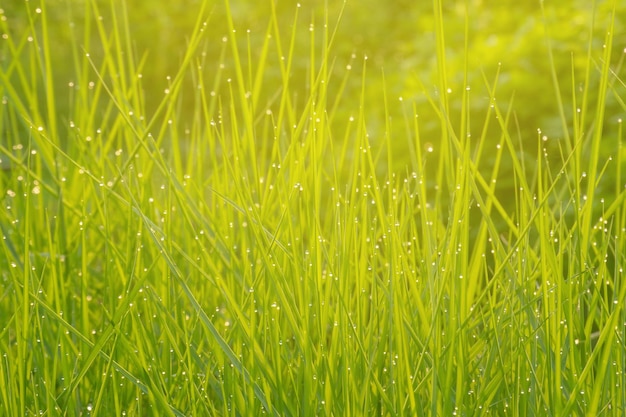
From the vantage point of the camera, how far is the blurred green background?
3059 mm

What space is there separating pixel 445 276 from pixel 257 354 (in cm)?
34

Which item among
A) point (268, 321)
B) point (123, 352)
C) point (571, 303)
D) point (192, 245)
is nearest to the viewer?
point (571, 303)

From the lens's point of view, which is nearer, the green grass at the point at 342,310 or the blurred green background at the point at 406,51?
the green grass at the point at 342,310

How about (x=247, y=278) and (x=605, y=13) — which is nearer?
(x=247, y=278)

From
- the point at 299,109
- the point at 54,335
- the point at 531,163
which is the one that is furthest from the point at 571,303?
the point at 299,109

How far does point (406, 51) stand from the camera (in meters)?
5.33

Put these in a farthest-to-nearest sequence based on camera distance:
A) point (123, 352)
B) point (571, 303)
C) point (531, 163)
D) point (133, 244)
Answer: point (531, 163) → point (133, 244) → point (123, 352) → point (571, 303)

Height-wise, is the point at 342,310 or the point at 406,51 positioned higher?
the point at 342,310

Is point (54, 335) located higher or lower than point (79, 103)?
lower

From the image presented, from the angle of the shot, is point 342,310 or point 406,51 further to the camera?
point 406,51

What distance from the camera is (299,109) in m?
6.36

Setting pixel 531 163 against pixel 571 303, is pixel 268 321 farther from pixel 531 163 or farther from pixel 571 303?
pixel 531 163

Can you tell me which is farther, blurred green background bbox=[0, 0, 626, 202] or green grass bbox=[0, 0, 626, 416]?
blurred green background bbox=[0, 0, 626, 202]

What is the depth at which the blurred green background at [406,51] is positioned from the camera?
306cm
